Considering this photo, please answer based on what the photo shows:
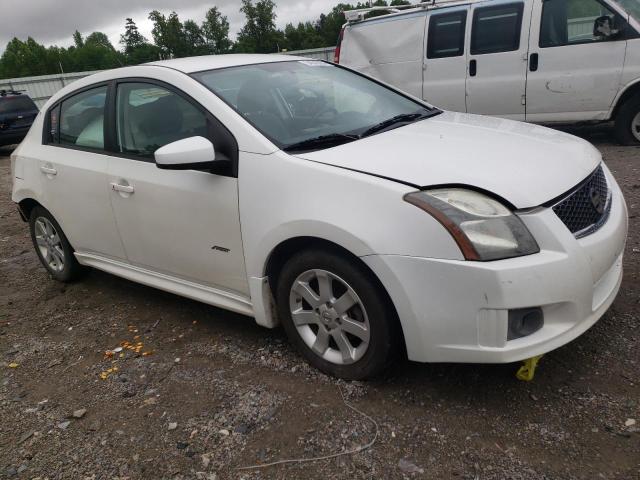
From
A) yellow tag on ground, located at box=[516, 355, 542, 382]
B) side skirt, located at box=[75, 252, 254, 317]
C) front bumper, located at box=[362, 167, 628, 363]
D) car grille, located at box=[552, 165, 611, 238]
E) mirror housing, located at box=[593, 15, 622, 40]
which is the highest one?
mirror housing, located at box=[593, 15, 622, 40]

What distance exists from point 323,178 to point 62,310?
8.67 ft

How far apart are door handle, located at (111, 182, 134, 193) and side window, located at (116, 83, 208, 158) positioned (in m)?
0.21

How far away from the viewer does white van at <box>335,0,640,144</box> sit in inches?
261

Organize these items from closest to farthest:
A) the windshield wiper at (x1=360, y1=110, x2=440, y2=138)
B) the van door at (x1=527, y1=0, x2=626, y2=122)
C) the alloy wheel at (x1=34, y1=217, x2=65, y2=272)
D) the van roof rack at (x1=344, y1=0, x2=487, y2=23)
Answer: the windshield wiper at (x1=360, y1=110, x2=440, y2=138), the alloy wheel at (x1=34, y1=217, x2=65, y2=272), the van door at (x1=527, y1=0, x2=626, y2=122), the van roof rack at (x1=344, y1=0, x2=487, y2=23)

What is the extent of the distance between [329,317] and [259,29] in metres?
60.1

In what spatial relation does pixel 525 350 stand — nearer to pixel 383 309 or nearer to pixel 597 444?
pixel 597 444

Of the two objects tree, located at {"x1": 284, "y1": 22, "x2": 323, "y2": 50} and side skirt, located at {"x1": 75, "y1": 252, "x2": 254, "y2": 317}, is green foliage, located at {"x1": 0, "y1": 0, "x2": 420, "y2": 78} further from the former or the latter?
side skirt, located at {"x1": 75, "y1": 252, "x2": 254, "y2": 317}

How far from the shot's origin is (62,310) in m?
4.16

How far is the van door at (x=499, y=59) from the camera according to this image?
23.3ft

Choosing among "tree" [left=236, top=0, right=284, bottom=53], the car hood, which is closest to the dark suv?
the car hood

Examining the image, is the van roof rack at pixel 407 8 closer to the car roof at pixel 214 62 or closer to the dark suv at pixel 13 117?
the car roof at pixel 214 62

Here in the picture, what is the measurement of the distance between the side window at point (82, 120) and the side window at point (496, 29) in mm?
5372

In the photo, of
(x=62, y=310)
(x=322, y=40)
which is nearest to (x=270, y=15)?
(x=322, y=40)

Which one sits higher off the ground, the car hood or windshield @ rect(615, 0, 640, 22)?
windshield @ rect(615, 0, 640, 22)
